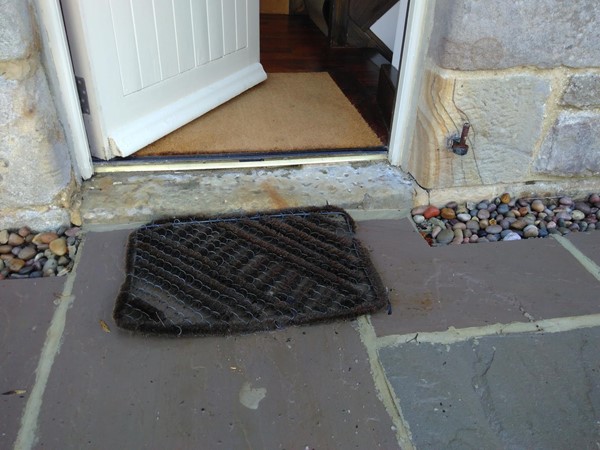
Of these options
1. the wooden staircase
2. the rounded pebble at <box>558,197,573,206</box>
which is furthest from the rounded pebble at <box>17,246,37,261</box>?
the wooden staircase

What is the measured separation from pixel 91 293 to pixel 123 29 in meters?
0.93

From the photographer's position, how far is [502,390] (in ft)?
3.82

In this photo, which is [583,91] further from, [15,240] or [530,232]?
[15,240]

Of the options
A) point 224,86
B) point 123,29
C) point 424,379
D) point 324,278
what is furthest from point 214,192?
point 424,379

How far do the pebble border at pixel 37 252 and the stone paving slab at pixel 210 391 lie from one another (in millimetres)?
201

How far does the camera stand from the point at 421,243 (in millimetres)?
1610

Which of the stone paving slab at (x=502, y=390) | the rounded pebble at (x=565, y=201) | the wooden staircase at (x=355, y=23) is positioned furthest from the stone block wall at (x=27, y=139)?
the wooden staircase at (x=355, y=23)

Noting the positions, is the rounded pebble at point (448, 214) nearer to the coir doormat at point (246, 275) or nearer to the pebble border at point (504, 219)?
the pebble border at point (504, 219)

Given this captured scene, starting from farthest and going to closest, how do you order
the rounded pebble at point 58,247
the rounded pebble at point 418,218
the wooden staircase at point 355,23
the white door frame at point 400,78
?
the wooden staircase at point 355,23 < the rounded pebble at point 418,218 < the rounded pebble at point 58,247 < the white door frame at point 400,78

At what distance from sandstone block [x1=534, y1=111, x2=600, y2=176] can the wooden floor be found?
0.61 meters

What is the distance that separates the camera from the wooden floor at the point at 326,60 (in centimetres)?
240

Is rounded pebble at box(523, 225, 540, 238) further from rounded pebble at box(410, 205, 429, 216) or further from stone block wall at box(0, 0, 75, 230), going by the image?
stone block wall at box(0, 0, 75, 230)

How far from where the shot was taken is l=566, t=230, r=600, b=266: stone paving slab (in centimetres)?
161

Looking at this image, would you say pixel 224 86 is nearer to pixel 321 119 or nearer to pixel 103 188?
pixel 321 119
